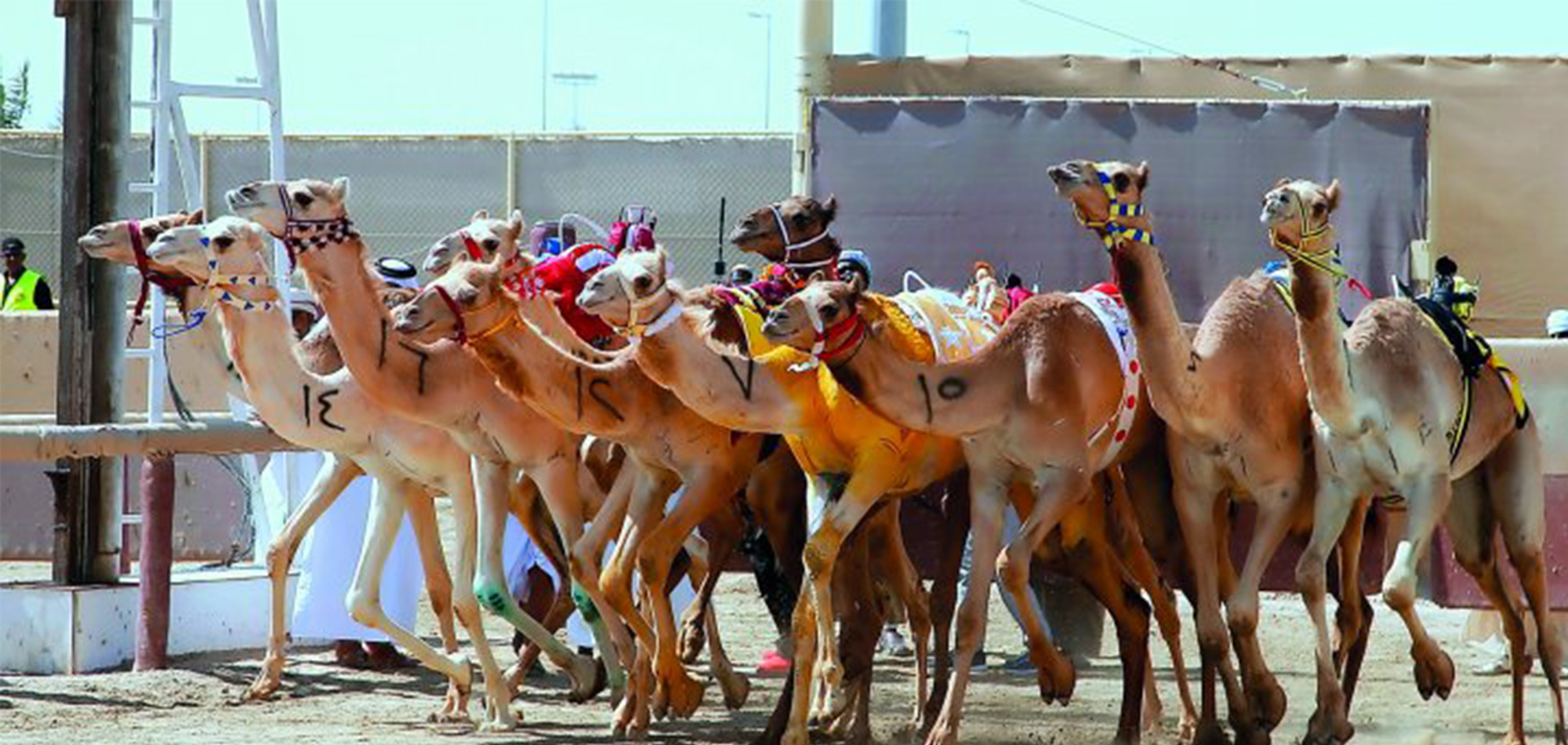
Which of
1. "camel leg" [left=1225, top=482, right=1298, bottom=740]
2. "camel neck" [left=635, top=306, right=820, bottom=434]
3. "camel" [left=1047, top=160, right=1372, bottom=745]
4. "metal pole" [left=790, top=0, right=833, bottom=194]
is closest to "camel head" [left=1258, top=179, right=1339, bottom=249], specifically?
"camel" [left=1047, top=160, right=1372, bottom=745]

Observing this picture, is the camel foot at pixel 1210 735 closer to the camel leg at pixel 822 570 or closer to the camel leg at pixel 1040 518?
the camel leg at pixel 1040 518

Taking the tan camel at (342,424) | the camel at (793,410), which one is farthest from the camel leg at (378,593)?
the camel at (793,410)

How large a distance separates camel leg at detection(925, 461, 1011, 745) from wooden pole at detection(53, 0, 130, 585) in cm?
567

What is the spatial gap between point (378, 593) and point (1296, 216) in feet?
15.1

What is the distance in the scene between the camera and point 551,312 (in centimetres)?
1314

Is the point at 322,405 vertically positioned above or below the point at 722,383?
below

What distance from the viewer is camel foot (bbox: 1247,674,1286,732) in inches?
468

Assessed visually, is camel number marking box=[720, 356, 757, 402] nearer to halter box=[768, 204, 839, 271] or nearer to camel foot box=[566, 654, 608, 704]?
halter box=[768, 204, 839, 271]

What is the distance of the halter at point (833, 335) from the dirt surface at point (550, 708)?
198 centimetres

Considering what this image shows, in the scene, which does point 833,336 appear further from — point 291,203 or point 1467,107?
point 1467,107

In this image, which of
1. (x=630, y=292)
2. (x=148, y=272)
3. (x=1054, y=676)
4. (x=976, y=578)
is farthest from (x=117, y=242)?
(x=1054, y=676)

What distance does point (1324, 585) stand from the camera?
12.0 m

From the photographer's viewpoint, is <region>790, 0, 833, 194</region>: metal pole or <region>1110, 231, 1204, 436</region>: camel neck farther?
<region>790, 0, 833, 194</region>: metal pole

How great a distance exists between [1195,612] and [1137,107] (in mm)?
8858
